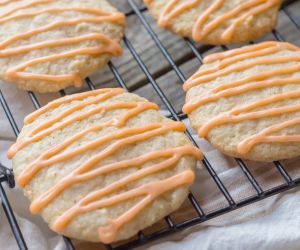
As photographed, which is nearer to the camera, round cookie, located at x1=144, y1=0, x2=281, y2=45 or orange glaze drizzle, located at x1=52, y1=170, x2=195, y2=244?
orange glaze drizzle, located at x1=52, y1=170, x2=195, y2=244

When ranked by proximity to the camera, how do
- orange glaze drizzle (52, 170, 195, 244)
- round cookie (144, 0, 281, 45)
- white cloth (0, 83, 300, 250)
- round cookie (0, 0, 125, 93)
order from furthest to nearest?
1. round cookie (144, 0, 281, 45)
2. round cookie (0, 0, 125, 93)
3. white cloth (0, 83, 300, 250)
4. orange glaze drizzle (52, 170, 195, 244)

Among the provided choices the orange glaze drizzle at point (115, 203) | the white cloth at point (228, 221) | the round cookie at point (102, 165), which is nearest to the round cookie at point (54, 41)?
the round cookie at point (102, 165)

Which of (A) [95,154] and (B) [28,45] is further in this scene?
(B) [28,45]

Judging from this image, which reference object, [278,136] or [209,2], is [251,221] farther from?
[209,2]

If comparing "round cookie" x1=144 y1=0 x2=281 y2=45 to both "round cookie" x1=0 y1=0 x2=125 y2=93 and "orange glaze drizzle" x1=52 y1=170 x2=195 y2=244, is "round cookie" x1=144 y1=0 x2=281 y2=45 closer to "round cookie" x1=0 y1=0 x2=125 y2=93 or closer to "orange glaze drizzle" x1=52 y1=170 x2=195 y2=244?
"round cookie" x1=0 y1=0 x2=125 y2=93

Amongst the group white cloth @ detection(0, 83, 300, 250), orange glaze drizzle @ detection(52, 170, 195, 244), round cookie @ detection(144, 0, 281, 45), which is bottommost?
white cloth @ detection(0, 83, 300, 250)

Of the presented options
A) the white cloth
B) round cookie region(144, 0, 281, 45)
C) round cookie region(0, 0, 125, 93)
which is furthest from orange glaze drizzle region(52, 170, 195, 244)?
round cookie region(144, 0, 281, 45)

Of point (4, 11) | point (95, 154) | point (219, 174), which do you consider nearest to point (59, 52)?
point (4, 11)
